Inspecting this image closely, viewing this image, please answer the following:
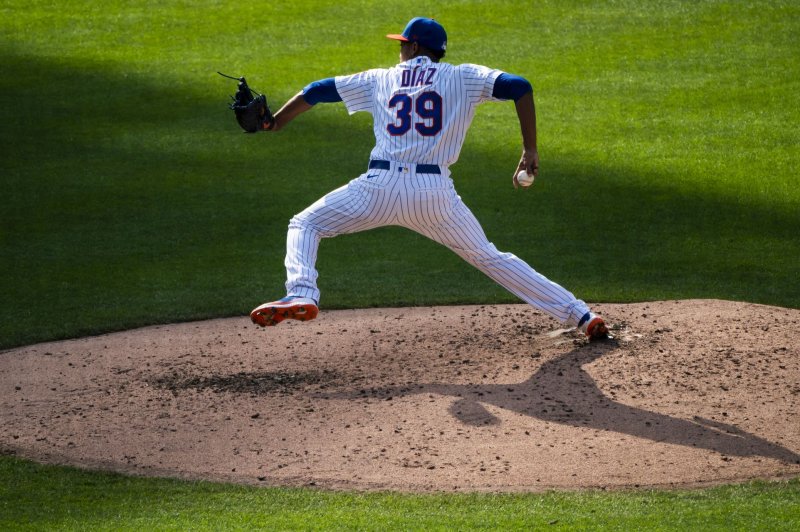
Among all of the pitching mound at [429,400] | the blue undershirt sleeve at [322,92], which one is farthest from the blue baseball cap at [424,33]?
the pitching mound at [429,400]

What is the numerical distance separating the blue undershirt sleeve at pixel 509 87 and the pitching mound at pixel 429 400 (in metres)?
1.41

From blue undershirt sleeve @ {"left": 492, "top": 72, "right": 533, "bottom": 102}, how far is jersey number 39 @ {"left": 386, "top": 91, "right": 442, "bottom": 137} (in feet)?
0.97

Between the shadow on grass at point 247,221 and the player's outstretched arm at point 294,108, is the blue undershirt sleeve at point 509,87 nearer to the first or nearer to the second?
the player's outstretched arm at point 294,108

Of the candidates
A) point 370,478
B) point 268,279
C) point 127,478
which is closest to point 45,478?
point 127,478

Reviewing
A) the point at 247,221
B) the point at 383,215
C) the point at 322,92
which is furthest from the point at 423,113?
the point at 247,221

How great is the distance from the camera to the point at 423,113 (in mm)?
5633

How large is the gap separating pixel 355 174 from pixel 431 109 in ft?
Result: 14.5

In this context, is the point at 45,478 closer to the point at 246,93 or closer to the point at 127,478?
the point at 127,478

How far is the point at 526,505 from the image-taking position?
433 cm

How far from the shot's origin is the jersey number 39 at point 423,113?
5629 mm

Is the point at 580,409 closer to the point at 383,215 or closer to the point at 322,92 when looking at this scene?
the point at 383,215

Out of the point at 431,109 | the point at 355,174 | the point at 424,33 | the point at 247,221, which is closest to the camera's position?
the point at 431,109

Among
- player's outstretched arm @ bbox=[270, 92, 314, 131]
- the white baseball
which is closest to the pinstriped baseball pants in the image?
the white baseball

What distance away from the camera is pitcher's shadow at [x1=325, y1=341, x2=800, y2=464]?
4.93 meters
